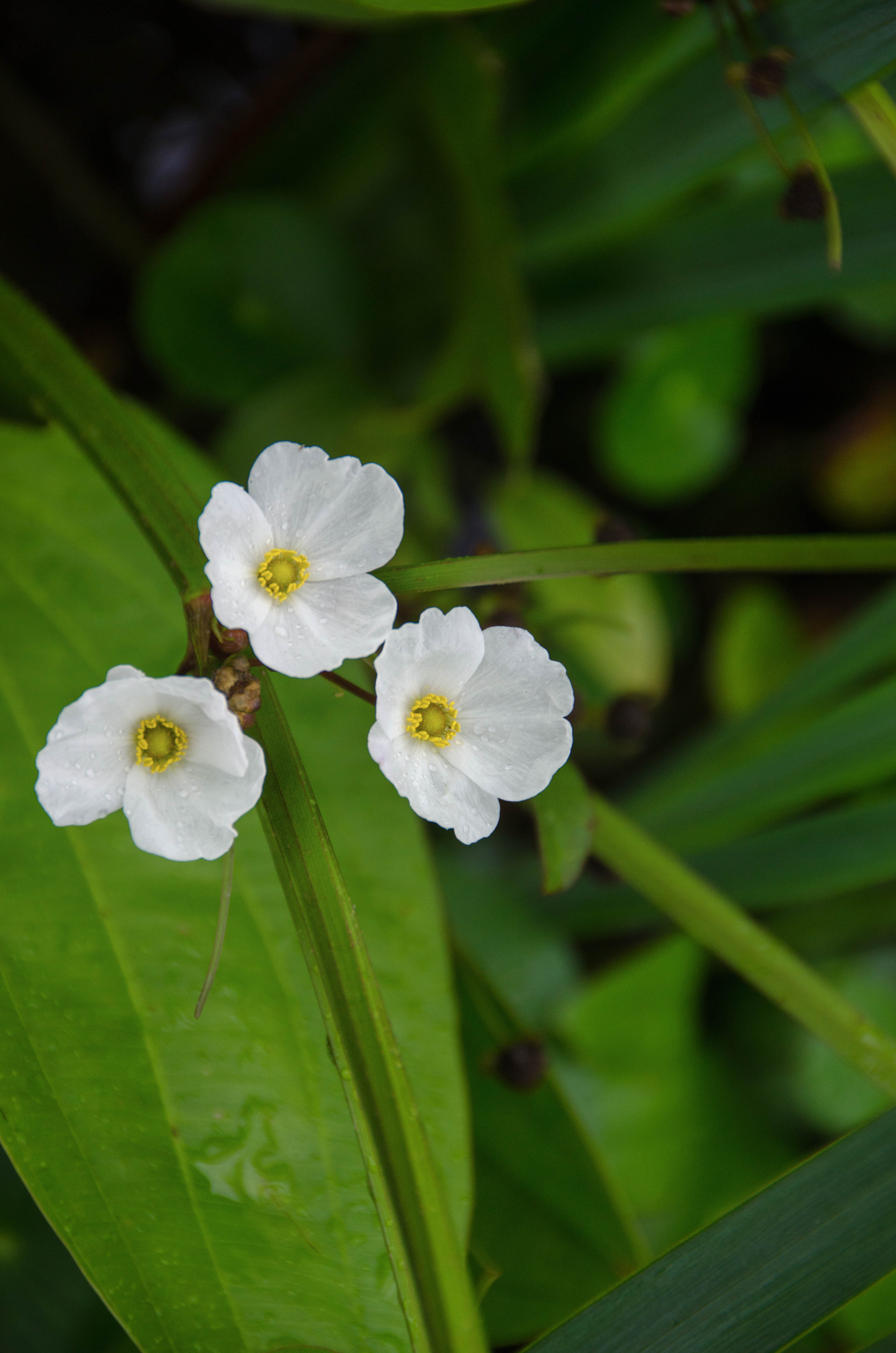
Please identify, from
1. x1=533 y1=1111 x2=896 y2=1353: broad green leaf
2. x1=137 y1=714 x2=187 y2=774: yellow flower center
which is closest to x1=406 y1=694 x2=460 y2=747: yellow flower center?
x1=137 y1=714 x2=187 y2=774: yellow flower center

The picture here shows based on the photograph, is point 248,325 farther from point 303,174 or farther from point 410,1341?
point 410,1341

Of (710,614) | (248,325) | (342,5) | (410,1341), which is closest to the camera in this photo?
(410,1341)

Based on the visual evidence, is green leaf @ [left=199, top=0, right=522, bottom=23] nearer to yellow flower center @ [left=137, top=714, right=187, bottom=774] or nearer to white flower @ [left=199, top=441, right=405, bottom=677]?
white flower @ [left=199, top=441, right=405, bottom=677]

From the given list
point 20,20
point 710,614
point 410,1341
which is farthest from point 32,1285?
point 20,20

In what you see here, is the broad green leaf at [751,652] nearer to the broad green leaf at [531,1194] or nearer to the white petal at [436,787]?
the broad green leaf at [531,1194]

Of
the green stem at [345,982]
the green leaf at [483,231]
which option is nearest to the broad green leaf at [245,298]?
the green leaf at [483,231]
